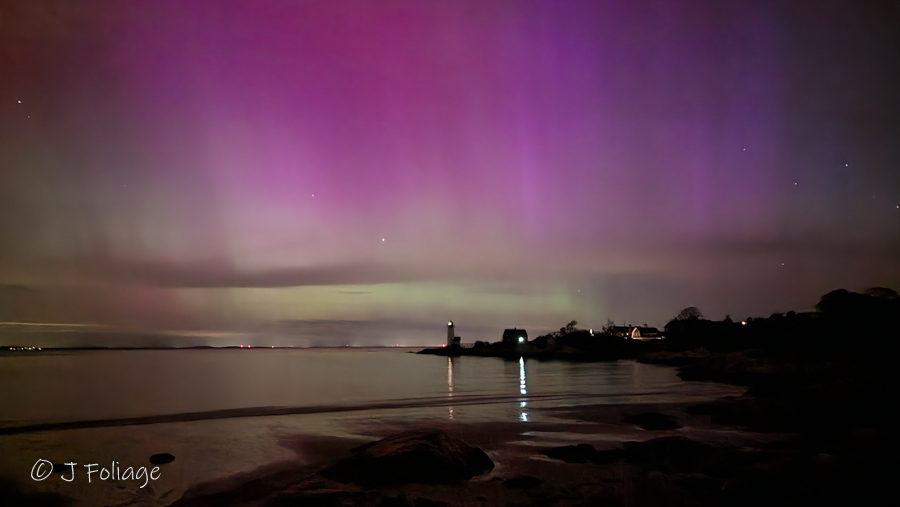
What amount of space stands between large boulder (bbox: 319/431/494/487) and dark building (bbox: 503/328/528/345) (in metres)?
157

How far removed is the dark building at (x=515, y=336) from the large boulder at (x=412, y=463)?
6191 inches

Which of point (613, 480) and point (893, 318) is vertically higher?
point (893, 318)

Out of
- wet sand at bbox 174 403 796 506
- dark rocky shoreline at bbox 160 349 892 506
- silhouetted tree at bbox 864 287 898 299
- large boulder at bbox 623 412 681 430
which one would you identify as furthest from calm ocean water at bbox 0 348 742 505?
silhouetted tree at bbox 864 287 898 299

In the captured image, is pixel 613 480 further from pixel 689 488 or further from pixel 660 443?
pixel 660 443

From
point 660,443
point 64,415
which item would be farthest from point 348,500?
point 64,415

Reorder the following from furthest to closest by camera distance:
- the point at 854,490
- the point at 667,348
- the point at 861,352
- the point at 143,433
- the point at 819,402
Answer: the point at 667,348
the point at 861,352
the point at 143,433
the point at 819,402
the point at 854,490

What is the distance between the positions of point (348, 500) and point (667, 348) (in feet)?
408

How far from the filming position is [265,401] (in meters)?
43.0

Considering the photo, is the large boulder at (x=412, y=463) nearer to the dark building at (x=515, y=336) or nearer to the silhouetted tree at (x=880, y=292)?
the silhouetted tree at (x=880, y=292)

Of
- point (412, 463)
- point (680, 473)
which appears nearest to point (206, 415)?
point (412, 463)

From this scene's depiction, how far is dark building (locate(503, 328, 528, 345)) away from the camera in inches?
6764

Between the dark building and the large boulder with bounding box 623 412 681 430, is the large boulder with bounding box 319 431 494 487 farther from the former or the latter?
the dark building

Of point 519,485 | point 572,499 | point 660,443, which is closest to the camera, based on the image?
point 572,499

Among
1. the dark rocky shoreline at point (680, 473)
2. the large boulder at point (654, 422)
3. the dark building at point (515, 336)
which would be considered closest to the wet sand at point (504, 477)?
the dark rocky shoreline at point (680, 473)
